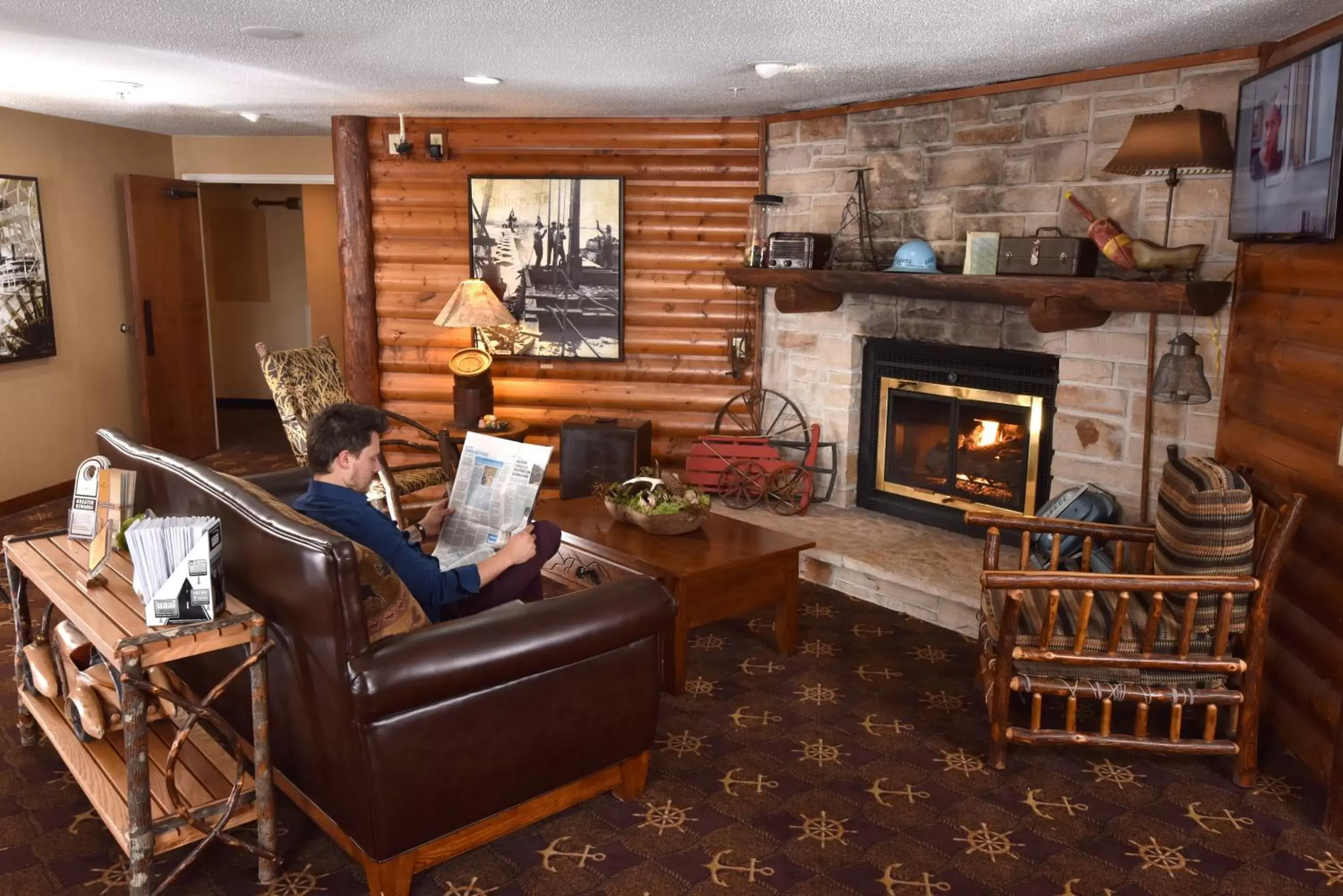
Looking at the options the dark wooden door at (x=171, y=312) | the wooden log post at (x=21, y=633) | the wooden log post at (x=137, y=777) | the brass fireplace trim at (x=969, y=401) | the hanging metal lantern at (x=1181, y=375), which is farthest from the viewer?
the dark wooden door at (x=171, y=312)

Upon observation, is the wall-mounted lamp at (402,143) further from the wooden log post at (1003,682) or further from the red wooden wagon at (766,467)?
the wooden log post at (1003,682)

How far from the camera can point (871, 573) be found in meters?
4.85

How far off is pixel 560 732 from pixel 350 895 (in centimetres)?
67

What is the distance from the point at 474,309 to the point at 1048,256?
3.21 m

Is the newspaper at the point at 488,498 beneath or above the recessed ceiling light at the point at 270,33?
beneath

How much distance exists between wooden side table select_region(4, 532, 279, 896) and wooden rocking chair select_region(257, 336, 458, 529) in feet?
7.11

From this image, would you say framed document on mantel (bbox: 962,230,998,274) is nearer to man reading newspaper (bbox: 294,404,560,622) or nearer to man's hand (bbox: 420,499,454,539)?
man reading newspaper (bbox: 294,404,560,622)

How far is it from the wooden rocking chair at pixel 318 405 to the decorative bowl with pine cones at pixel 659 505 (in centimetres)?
142

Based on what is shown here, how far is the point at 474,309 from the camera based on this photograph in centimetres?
608

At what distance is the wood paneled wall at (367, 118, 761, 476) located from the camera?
621 centimetres

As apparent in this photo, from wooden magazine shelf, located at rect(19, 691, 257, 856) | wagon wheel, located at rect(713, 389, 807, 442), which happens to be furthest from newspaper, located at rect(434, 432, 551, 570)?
wagon wheel, located at rect(713, 389, 807, 442)

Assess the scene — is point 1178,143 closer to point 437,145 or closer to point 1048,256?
point 1048,256

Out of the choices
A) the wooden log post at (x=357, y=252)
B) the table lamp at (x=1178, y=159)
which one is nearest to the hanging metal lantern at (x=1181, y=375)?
the table lamp at (x=1178, y=159)

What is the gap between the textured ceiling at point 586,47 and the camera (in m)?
3.48
